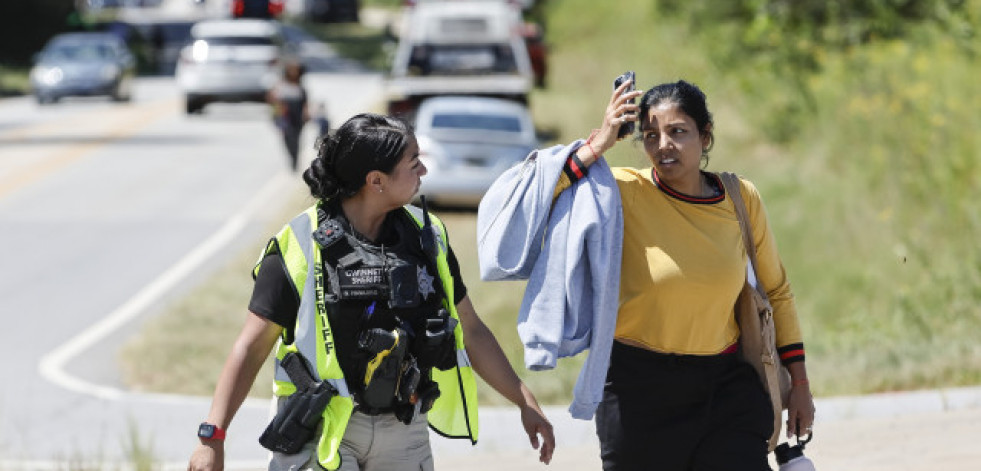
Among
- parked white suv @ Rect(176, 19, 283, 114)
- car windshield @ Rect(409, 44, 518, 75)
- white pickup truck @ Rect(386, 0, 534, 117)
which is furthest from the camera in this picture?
parked white suv @ Rect(176, 19, 283, 114)

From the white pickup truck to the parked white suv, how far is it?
6.77 meters

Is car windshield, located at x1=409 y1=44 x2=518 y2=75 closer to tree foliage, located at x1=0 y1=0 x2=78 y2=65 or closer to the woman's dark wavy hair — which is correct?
the woman's dark wavy hair

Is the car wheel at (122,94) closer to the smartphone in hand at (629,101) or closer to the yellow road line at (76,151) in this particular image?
the yellow road line at (76,151)

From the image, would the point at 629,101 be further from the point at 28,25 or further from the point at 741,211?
the point at 28,25

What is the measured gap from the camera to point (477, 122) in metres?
20.8

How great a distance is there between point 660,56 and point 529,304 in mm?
25477

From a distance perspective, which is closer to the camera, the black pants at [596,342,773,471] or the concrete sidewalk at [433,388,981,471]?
the black pants at [596,342,773,471]

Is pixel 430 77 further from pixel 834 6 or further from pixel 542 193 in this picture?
pixel 542 193

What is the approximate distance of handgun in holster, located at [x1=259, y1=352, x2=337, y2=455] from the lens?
4.36 m

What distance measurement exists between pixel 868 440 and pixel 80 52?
33.6 m

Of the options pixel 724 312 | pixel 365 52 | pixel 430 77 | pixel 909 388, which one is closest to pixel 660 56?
pixel 430 77

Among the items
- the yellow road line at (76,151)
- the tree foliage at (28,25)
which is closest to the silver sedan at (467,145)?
the yellow road line at (76,151)

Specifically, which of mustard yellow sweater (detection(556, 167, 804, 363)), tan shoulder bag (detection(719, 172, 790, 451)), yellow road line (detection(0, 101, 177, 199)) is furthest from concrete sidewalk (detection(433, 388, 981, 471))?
yellow road line (detection(0, 101, 177, 199))

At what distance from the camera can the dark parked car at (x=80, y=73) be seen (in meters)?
38.6
